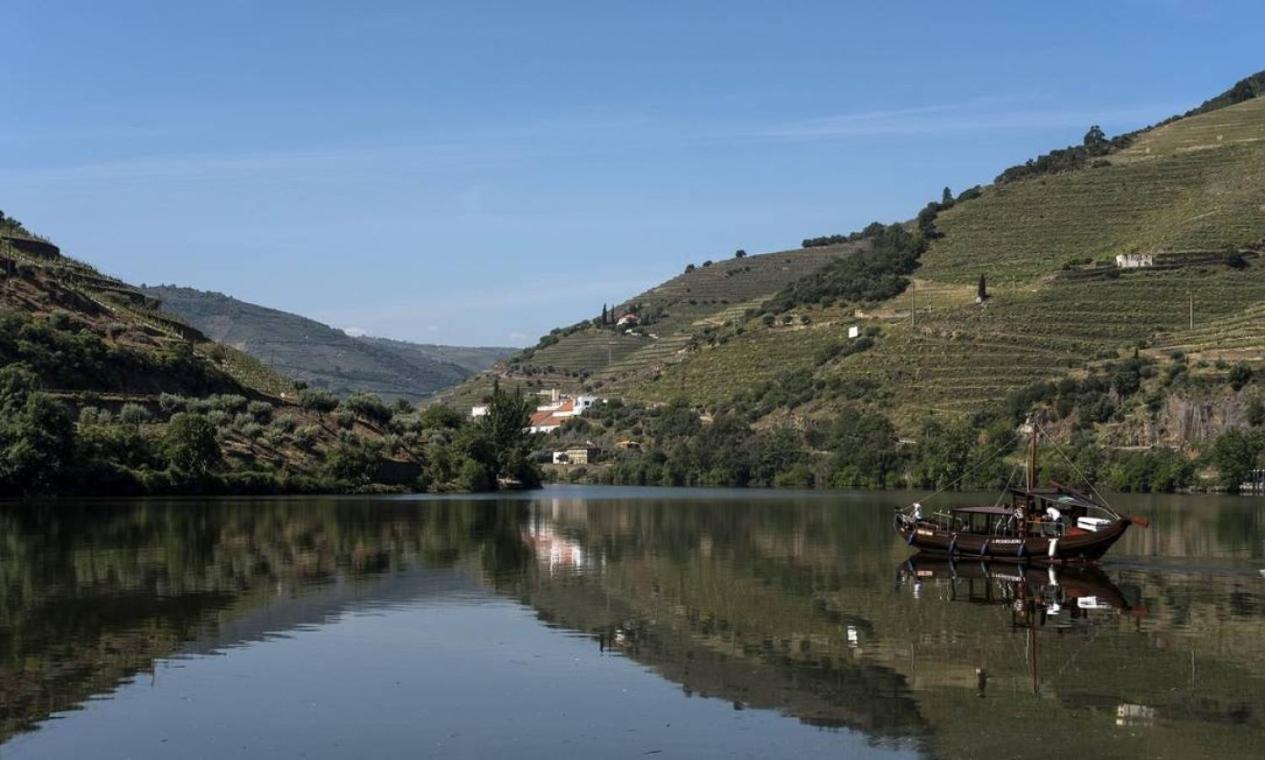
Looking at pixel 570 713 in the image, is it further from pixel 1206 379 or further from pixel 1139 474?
pixel 1206 379

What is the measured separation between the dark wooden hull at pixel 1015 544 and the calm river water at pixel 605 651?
1.08m

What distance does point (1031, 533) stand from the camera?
160ft

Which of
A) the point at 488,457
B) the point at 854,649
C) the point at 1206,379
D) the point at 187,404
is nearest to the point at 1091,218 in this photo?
the point at 1206,379

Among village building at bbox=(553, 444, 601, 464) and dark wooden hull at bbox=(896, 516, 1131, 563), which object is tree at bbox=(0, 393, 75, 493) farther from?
village building at bbox=(553, 444, 601, 464)

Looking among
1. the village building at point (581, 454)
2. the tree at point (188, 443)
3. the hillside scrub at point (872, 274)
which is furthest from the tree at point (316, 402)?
the hillside scrub at point (872, 274)

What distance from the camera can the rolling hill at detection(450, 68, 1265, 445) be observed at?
132 metres

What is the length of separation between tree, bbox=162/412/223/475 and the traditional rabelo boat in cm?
4401

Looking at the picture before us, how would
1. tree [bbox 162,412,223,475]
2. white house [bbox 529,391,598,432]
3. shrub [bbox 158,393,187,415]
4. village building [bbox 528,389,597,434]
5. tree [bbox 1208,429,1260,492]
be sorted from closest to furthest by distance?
tree [bbox 162,412,223,475] → shrub [bbox 158,393,187,415] → tree [bbox 1208,429,1260,492] → village building [bbox 528,389,597,434] → white house [bbox 529,391,598,432]

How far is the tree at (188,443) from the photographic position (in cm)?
8131

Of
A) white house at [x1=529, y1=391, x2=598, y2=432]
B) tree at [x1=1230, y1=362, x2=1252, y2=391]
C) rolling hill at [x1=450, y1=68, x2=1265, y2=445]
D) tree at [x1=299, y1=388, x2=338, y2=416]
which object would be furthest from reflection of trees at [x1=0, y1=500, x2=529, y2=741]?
white house at [x1=529, y1=391, x2=598, y2=432]

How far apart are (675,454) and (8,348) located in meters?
74.7

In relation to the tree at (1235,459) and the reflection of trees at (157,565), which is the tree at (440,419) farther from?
the tree at (1235,459)

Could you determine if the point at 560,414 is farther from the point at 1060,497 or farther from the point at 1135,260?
the point at 1060,497

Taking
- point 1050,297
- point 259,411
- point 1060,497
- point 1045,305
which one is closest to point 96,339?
point 259,411
